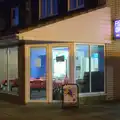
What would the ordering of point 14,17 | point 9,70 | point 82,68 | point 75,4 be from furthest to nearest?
point 14,17
point 75,4
point 9,70
point 82,68

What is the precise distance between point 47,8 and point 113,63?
653 cm

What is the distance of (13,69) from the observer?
18.3 metres

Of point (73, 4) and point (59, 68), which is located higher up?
point (73, 4)

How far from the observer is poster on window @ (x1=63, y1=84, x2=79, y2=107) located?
1545 centimetres

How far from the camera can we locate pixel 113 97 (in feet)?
58.1

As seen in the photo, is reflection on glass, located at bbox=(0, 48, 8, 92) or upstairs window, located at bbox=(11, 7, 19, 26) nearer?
reflection on glass, located at bbox=(0, 48, 8, 92)

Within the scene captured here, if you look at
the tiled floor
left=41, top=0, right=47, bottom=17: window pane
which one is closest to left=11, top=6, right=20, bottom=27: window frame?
left=41, top=0, right=47, bottom=17: window pane

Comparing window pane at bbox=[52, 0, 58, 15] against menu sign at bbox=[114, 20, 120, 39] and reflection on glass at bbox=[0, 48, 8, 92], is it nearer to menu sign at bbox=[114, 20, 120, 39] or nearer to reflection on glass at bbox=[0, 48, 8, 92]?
reflection on glass at bbox=[0, 48, 8, 92]

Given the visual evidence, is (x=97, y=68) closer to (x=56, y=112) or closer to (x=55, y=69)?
(x=55, y=69)

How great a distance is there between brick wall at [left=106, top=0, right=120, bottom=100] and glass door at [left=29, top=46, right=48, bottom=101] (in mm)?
2999

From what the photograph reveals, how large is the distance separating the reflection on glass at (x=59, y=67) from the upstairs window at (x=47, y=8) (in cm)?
502

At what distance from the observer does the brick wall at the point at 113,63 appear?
1759 cm

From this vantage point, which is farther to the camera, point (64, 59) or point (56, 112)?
point (64, 59)

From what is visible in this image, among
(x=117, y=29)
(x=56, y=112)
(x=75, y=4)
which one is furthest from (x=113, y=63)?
(x=56, y=112)
